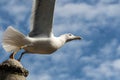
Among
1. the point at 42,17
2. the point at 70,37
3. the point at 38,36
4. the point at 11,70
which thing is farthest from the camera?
the point at 70,37

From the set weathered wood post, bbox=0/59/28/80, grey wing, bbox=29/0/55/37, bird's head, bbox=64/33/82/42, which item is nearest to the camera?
weathered wood post, bbox=0/59/28/80

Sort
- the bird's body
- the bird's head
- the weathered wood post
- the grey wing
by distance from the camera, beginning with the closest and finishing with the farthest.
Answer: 1. the weathered wood post
2. the bird's body
3. the grey wing
4. the bird's head

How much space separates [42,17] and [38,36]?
0.47 m

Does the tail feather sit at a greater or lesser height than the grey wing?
lesser

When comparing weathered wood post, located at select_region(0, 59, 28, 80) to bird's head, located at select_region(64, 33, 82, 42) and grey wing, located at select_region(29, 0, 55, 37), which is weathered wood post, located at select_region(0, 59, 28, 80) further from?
bird's head, located at select_region(64, 33, 82, 42)

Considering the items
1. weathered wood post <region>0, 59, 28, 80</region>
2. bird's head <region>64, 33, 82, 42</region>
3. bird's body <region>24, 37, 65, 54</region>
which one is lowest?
weathered wood post <region>0, 59, 28, 80</region>

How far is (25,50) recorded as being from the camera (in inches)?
410

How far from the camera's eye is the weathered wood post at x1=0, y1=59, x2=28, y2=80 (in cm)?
1000

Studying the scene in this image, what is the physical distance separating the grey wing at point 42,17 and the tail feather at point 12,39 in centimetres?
39

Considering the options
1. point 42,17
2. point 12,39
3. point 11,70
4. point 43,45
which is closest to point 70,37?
point 42,17

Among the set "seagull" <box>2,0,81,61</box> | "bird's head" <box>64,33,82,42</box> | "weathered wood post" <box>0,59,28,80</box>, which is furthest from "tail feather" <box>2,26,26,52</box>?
"bird's head" <box>64,33,82,42</box>

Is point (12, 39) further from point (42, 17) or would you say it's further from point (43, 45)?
point (42, 17)

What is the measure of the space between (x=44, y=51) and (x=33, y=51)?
233 millimetres

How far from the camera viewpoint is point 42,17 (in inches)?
436
